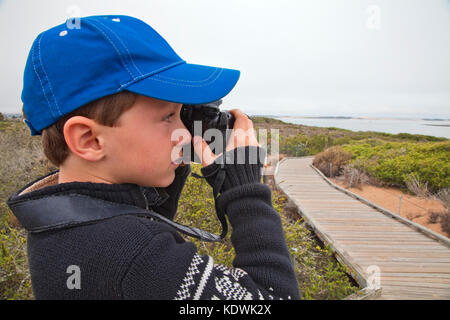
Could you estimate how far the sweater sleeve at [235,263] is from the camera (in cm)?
53

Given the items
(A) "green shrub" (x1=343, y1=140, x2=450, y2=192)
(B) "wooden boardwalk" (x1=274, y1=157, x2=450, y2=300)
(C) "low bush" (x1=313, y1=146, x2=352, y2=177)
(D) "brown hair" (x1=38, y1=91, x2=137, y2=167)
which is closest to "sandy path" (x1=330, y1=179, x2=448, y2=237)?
(A) "green shrub" (x1=343, y1=140, x2=450, y2=192)

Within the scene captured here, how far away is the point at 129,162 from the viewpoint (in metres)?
0.69

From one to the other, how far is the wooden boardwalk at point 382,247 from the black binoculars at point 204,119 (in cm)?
263

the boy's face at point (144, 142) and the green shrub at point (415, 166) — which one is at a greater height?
the boy's face at point (144, 142)

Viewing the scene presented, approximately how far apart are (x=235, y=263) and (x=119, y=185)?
429mm

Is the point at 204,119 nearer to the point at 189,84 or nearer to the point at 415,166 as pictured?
the point at 189,84

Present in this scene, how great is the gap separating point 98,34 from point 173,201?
0.74 m

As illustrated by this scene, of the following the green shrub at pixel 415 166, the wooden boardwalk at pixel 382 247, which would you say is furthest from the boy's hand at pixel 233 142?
the green shrub at pixel 415 166

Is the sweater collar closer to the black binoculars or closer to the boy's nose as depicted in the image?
the boy's nose

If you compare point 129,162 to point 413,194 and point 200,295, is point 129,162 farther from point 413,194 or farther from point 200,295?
point 413,194

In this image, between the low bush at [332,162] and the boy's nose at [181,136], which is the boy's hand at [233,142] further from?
the low bush at [332,162]

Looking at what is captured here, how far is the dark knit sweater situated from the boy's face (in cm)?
5

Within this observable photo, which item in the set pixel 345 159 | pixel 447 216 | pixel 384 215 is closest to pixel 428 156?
pixel 345 159
